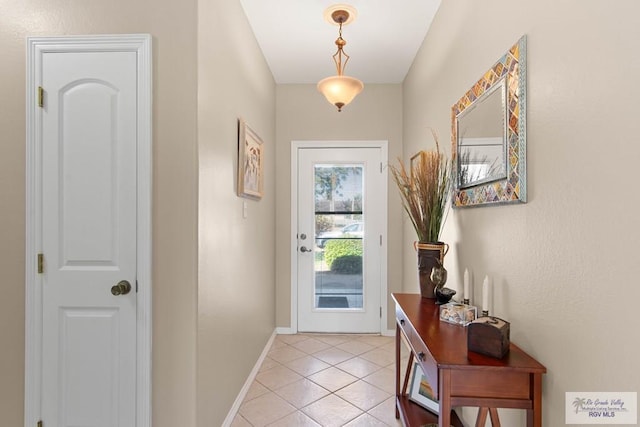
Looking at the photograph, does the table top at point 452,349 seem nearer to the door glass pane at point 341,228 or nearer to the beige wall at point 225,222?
the beige wall at point 225,222

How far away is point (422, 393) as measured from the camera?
1951 mm

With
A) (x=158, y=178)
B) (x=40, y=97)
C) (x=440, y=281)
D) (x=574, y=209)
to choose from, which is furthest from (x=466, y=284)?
(x=40, y=97)

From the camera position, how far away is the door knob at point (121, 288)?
1.57 metres

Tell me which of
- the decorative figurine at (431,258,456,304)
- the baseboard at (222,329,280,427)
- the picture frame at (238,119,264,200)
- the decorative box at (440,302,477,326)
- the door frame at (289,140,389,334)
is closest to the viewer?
the decorative box at (440,302,477,326)

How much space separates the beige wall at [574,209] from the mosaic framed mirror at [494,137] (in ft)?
0.15

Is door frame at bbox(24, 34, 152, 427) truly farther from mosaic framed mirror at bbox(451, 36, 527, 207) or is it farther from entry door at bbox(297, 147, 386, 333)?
entry door at bbox(297, 147, 386, 333)

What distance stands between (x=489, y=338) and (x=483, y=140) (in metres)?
0.89

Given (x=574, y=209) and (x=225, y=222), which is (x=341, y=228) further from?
(x=574, y=209)

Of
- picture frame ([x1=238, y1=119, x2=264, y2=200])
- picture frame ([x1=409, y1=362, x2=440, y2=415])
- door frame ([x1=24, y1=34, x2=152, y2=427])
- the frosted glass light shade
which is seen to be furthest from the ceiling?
picture frame ([x1=409, y1=362, x2=440, y2=415])

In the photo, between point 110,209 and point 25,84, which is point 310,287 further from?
point 25,84

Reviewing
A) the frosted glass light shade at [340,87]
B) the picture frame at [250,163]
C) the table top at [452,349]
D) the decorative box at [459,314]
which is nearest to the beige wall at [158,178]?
the picture frame at [250,163]

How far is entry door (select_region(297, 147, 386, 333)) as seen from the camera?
3.47 meters

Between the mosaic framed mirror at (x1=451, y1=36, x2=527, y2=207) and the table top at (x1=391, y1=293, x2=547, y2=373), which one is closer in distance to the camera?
the table top at (x1=391, y1=293, x2=547, y2=373)

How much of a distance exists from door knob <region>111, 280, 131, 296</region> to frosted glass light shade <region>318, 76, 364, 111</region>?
162cm
